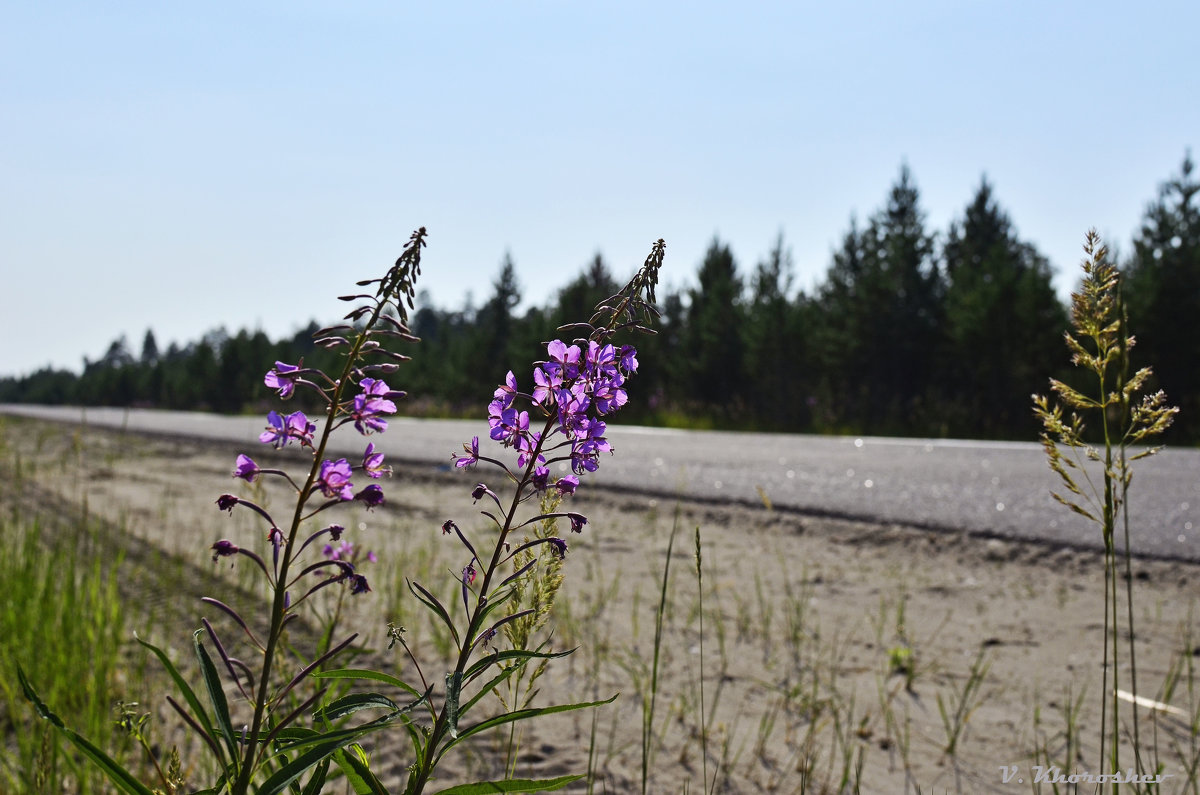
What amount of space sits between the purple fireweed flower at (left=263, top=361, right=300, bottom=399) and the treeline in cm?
760

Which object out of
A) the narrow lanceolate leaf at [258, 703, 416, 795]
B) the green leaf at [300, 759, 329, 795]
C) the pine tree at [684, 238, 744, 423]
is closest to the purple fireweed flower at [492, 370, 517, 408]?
the narrow lanceolate leaf at [258, 703, 416, 795]

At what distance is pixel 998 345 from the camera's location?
15.5 metres

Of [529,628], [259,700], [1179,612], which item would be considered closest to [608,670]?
[529,628]

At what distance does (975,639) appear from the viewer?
3150 mm

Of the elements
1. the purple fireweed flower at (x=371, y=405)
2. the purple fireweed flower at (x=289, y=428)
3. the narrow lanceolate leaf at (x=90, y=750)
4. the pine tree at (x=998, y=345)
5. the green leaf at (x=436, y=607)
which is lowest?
the narrow lanceolate leaf at (x=90, y=750)

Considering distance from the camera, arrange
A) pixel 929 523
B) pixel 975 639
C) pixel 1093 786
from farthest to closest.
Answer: pixel 929 523 → pixel 975 639 → pixel 1093 786

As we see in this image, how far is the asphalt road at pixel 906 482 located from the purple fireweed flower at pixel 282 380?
2.04 m

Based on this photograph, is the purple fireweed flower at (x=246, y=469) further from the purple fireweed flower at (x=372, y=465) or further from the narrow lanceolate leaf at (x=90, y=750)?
the narrow lanceolate leaf at (x=90, y=750)

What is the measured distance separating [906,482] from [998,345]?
35.4ft

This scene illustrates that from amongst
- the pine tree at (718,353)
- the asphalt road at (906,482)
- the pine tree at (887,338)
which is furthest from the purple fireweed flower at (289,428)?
the pine tree at (718,353)

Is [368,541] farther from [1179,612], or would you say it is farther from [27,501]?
[1179,612]

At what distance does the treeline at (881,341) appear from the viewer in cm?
1484

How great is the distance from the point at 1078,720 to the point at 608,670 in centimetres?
145

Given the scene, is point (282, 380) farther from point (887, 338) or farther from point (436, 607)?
point (887, 338)
